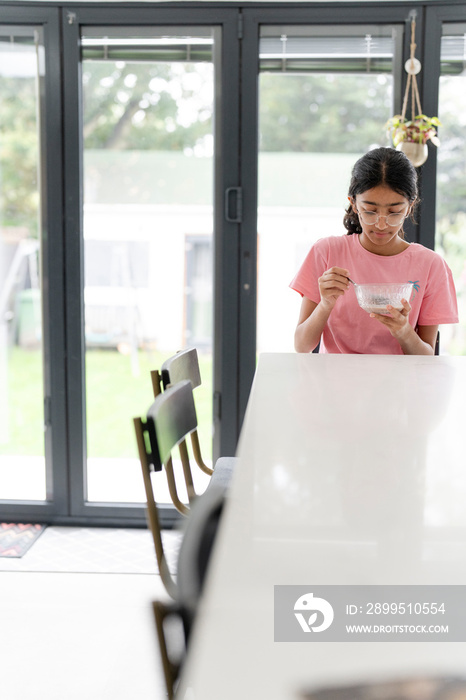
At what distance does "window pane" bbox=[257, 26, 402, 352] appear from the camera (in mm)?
2707

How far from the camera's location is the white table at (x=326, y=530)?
0.37 m

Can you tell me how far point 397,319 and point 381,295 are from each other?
73 mm

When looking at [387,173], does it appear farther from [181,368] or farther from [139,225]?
[139,225]

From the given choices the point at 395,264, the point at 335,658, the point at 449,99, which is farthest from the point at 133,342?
the point at 335,658

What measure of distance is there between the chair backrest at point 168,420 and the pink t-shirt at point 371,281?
607mm

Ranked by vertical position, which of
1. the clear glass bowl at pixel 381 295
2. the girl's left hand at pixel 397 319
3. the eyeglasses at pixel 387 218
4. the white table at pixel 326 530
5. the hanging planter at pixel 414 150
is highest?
the hanging planter at pixel 414 150

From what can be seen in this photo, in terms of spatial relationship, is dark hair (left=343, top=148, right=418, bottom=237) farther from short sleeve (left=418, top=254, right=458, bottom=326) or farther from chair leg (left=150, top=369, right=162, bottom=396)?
chair leg (left=150, top=369, right=162, bottom=396)

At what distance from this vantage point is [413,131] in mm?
2510

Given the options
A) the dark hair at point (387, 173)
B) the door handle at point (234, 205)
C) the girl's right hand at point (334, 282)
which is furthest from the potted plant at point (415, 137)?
the girl's right hand at point (334, 282)

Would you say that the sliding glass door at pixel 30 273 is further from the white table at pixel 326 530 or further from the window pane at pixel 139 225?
the white table at pixel 326 530

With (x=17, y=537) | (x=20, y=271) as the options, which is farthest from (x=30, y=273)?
(x=17, y=537)

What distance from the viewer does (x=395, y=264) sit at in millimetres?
1792

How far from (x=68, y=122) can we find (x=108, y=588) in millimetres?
1821

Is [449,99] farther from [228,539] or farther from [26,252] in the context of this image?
[228,539]
